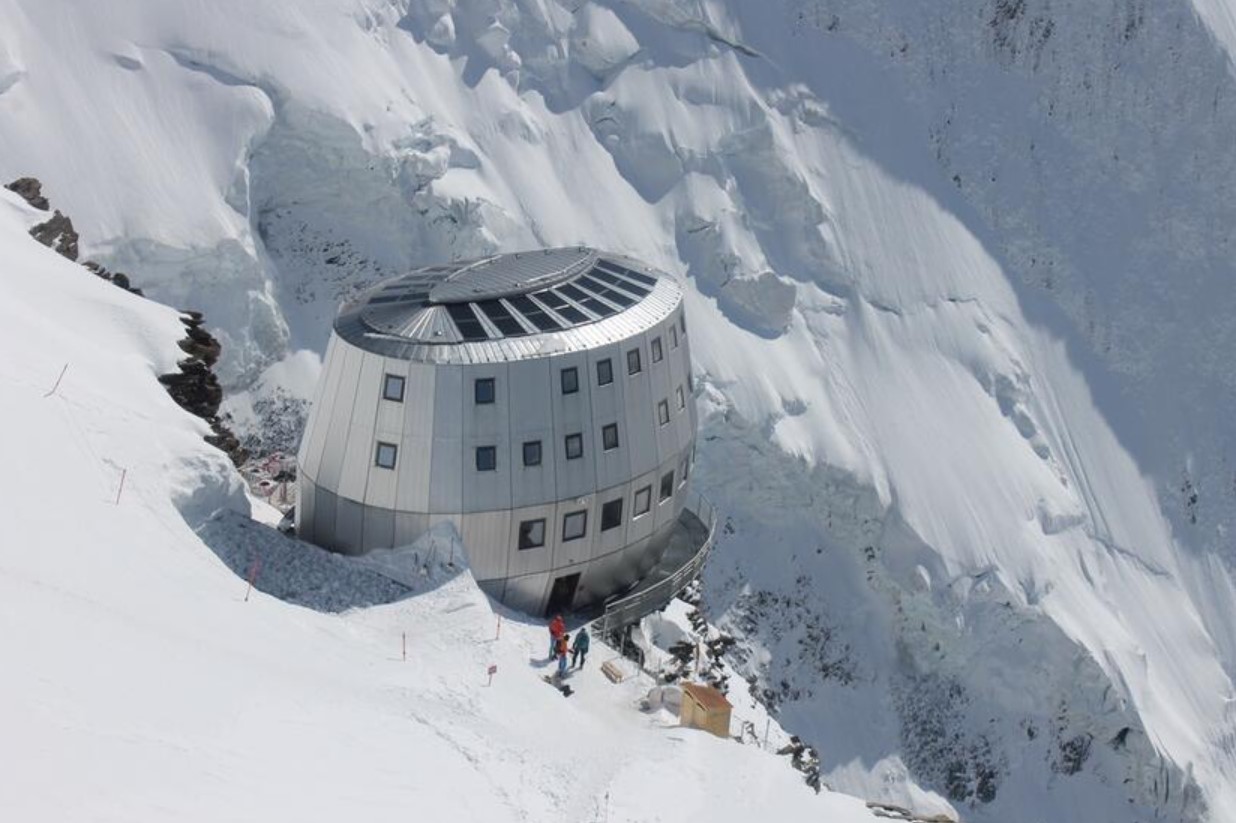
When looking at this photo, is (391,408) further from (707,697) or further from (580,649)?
(707,697)

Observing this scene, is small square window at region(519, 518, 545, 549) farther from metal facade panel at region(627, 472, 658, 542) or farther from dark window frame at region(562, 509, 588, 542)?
metal facade panel at region(627, 472, 658, 542)

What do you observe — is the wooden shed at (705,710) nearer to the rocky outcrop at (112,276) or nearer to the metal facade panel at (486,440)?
the metal facade panel at (486,440)

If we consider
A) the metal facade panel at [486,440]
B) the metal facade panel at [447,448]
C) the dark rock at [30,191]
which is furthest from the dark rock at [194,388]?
the dark rock at [30,191]

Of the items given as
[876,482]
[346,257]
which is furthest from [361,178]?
[876,482]

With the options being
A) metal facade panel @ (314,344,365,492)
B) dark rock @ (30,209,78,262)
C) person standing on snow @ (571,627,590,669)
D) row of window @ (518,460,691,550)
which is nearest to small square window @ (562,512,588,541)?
row of window @ (518,460,691,550)

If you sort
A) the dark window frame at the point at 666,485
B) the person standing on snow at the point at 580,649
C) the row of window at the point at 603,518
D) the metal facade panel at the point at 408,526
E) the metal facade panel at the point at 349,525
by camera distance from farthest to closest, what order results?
the dark window frame at the point at 666,485 → the metal facade panel at the point at 349,525 → the row of window at the point at 603,518 → the metal facade panel at the point at 408,526 → the person standing on snow at the point at 580,649

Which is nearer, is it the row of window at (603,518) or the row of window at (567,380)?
the row of window at (567,380)

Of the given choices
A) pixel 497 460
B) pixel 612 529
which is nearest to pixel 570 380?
pixel 497 460
